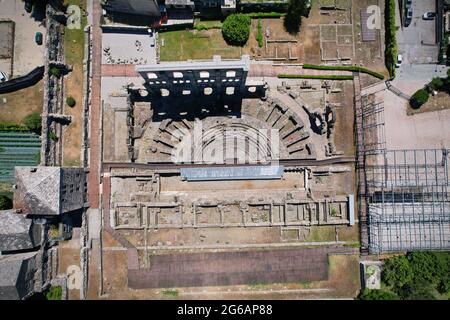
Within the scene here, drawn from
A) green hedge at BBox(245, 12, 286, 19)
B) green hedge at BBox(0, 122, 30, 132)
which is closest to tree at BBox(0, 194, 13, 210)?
green hedge at BBox(0, 122, 30, 132)

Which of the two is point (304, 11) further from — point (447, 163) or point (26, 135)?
point (26, 135)

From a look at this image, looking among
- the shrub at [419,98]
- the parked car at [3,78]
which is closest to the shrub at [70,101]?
the parked car at [3,78]

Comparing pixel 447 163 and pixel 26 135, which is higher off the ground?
pixel 26 135

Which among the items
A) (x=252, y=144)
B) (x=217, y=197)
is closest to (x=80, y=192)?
(x=217, y=197)

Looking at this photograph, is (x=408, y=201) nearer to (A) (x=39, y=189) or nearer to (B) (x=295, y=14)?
(B) (x=295, y=14)

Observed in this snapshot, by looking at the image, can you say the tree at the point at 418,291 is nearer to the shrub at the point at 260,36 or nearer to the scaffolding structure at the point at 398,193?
the scaffolding structure at the point at 398,193

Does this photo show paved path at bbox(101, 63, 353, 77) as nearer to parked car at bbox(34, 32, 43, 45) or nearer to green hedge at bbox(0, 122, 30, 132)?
parked car at bbox(34, 32, 43, 45)
